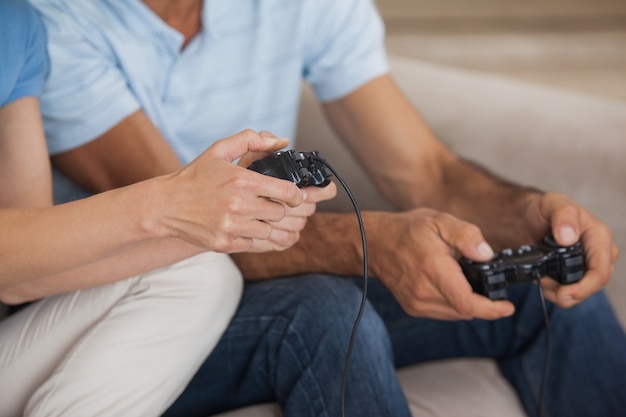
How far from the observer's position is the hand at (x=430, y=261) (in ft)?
2.57

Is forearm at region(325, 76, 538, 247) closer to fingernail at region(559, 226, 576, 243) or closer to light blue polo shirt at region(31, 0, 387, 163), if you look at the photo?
light blue polo shirt at region(31, 0, 387, 163)

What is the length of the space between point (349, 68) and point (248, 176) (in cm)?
51

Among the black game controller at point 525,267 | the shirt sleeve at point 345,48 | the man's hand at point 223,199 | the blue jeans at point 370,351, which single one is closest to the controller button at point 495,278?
the black game controller at point 525,267

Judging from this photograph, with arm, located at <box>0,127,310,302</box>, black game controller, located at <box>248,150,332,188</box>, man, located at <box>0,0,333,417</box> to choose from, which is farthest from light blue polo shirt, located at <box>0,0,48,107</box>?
black game controller, located at <box>248,150,332,188</box>

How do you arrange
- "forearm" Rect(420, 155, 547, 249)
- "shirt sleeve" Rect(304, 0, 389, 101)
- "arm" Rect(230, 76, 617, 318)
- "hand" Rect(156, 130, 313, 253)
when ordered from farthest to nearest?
"shirt sleeve" Rect(304, 0, 389, 101)
"forearm" Rect(420, 155, 547, 249)
"arm" Rect(230, 76, 617, 318)
"hand" Rect(156, 130, 313, 253)

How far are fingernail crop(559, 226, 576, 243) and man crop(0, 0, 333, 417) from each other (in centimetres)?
27

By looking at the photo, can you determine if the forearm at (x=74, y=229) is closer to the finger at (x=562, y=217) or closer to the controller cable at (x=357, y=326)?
the controller cable at (x=357, y=326)

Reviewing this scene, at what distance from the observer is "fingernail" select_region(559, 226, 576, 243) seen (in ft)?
2.69

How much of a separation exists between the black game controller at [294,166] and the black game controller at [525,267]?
0.68ft

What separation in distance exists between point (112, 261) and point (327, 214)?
284 mm

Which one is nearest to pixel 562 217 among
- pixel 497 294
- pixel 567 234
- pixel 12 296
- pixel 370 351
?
pixel 567 234

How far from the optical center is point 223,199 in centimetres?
61

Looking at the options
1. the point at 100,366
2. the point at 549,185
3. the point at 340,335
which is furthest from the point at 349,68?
the point at 100,366

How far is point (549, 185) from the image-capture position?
111 centimetres
